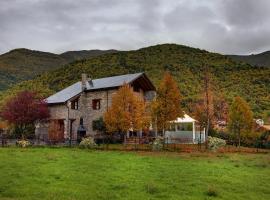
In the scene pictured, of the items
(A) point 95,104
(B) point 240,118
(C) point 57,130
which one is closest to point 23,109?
(C) point 57,130

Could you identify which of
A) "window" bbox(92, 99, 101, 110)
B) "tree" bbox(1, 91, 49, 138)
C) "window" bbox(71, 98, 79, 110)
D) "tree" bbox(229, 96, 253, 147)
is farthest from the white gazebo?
"tree" bbox(1, 91, 49, 138)

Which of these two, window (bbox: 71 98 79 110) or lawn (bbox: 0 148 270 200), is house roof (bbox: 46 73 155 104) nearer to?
window (bbox: 71 98 79 110)

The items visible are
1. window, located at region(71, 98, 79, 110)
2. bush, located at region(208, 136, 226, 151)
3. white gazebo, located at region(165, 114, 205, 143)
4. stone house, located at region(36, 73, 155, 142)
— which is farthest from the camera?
window, located at region(71, 98, 79, 110)

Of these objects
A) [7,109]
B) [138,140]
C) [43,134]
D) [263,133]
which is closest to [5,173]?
[138,140]

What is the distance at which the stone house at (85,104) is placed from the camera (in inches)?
2117

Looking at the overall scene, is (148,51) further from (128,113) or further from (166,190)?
(166,190)

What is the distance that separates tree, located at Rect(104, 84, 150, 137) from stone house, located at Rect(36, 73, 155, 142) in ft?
24.9

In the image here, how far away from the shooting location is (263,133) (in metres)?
55.8

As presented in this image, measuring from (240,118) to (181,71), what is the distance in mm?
60524

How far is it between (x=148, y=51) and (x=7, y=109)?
8700 cm

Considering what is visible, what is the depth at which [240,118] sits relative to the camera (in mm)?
51281

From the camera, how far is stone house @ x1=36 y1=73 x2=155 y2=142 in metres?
53.8

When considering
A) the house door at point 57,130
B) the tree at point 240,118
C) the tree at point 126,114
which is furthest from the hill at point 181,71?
the tree at point 126,114

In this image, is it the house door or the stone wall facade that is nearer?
the house door
